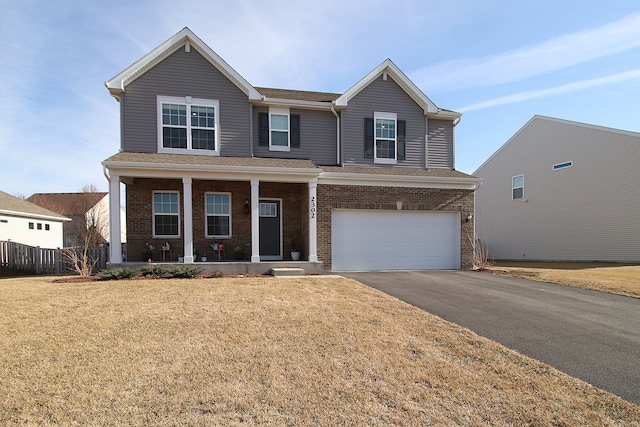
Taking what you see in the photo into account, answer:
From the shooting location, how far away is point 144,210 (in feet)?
40.7

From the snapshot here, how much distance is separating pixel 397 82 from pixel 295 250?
824 centimetres

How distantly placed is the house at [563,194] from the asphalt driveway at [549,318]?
10176 mm

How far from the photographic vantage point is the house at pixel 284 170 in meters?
11.8

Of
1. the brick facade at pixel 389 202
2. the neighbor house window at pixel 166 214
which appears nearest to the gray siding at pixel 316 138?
the brick facade at pixel 389 202

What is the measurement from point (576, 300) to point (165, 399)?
9.14 meters

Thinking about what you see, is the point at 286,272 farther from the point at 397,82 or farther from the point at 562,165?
the point at 562,165

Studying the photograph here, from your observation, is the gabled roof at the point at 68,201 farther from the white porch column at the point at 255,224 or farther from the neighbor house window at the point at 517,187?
the neighbor house window at the point at 517,187

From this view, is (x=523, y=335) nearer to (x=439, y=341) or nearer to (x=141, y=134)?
(x=439, y=341)

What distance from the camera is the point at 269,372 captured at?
3865mm

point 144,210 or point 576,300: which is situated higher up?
point 144,210

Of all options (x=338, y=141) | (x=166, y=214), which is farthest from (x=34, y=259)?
(x=338, y=141)

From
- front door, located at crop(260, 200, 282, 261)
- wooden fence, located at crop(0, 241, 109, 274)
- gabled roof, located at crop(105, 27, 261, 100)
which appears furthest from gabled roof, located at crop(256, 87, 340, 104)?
wooden fence, located at crop(0, 241, 109, 274)

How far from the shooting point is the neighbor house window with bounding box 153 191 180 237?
12.5 meters

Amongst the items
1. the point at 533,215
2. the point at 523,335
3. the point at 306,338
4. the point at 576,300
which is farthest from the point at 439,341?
the point at 533,215
